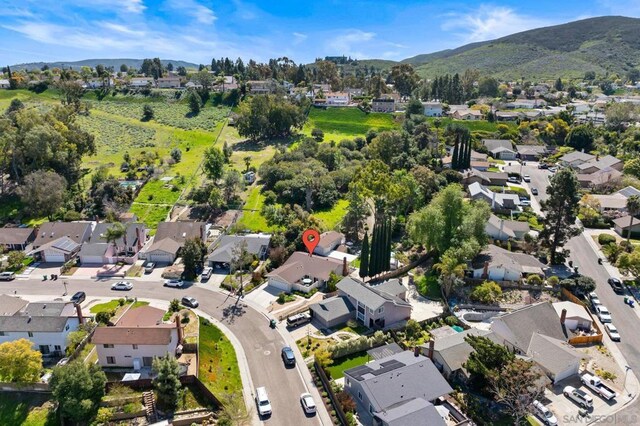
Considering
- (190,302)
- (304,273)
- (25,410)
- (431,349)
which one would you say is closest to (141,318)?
(190,302)

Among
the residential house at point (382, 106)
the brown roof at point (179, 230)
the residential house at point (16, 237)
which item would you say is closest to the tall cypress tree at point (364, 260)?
the brown roof at point (179, 230)

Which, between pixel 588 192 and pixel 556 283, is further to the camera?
pixel 588 192

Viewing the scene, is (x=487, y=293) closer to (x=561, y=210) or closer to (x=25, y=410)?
(x=561, y=210)

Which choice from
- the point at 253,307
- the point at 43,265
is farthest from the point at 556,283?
the point at 43,265

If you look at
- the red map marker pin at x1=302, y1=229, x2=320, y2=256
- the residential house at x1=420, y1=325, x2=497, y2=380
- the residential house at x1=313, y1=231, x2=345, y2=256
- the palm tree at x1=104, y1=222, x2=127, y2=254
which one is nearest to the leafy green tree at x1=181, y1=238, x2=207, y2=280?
the palm tree at x1=104, y1=222, x2=127, y2=254

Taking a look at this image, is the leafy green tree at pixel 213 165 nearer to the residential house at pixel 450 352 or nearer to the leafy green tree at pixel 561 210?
the residential house at pixel 450 352

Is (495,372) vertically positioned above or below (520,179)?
below

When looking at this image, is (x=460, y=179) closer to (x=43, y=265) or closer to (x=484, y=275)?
(x=484, y=275)
